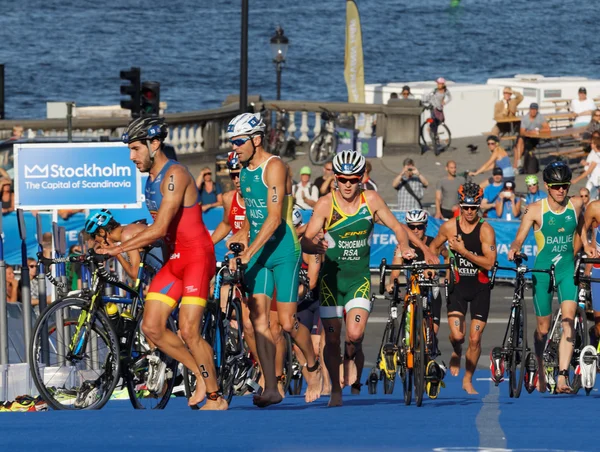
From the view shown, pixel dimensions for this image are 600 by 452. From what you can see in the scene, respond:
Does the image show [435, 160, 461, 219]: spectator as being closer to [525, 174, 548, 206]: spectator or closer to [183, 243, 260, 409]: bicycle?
[525, 174, 548, 206]: spectator

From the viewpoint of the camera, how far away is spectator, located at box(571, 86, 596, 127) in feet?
118

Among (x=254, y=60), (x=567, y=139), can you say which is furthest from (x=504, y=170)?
(x=254, y=60)

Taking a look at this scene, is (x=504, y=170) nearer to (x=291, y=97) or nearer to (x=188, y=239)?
(x=188, y=239)

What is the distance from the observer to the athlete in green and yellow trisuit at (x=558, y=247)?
13.9m

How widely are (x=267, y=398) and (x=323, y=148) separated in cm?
2462

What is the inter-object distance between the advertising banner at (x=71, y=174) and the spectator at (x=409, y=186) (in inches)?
343

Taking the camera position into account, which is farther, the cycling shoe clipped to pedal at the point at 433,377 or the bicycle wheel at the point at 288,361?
the bicycle wheel at the point at 288,361

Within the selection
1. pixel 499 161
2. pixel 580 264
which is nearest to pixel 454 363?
pixel 580 264

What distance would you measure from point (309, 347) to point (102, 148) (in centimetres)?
680

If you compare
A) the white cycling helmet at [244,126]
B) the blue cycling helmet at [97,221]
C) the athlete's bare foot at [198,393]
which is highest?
the white cycling helmet at [244,126]

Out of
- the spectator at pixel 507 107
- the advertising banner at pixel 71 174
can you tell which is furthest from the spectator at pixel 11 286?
the spectator at pixel 507 107

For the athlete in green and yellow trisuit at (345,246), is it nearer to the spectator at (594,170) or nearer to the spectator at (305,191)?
the spectator at (305,191)

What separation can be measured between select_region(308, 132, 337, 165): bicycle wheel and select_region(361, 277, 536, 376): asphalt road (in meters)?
8.67

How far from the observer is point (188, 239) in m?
10.9
